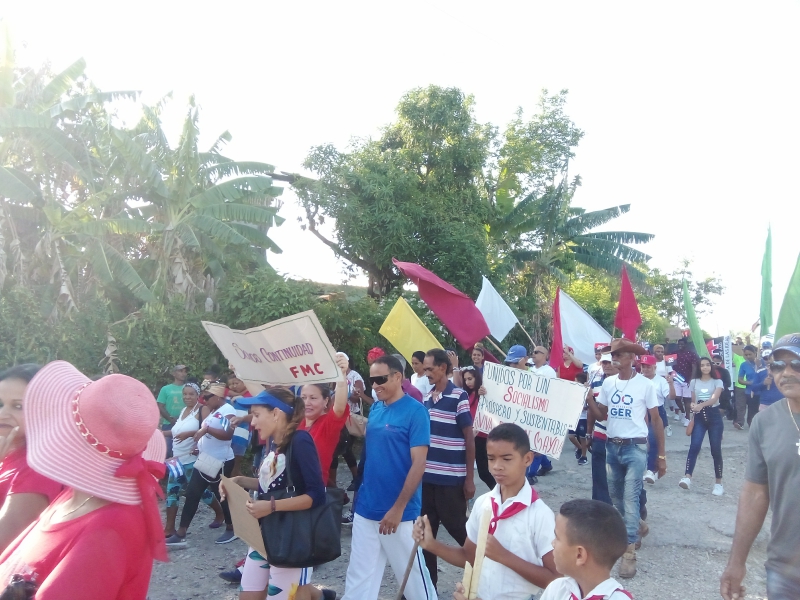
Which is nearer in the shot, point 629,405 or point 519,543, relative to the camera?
point 519,543

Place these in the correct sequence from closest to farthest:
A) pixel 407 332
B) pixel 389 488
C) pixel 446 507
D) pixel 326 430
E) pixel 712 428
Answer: pixel 389 488 → pixel 326 430 → pixel 446 507 → pixel 407 332 → pixel 712 428

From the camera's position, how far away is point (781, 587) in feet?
9.32

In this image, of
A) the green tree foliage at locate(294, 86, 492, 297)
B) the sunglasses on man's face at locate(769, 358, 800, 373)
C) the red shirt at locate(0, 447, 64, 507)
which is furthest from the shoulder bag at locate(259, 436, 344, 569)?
the green tree foliage at locate(294, 86, 492, 297)

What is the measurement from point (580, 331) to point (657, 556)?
4071 mm

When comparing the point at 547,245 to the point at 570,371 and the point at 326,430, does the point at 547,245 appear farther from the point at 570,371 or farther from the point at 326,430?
the point at 326,430

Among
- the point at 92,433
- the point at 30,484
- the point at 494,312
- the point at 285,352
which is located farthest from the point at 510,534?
the point at 494,312

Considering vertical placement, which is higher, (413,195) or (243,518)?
(413,195)

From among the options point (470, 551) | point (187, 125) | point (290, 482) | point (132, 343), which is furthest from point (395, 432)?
point (187, 125)

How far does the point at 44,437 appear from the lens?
6.56 feet

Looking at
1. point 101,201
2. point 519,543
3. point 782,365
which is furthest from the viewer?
point 101,201

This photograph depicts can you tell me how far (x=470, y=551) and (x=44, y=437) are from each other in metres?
1.81

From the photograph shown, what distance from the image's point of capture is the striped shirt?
193 inches

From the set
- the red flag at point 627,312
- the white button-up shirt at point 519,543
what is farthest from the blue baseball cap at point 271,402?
the red flag at point 627,312

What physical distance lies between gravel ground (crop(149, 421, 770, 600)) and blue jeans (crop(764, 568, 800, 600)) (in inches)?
93.8
